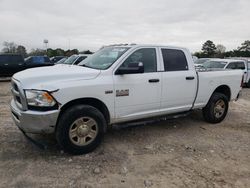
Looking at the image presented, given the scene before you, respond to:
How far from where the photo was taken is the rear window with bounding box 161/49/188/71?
5.31m

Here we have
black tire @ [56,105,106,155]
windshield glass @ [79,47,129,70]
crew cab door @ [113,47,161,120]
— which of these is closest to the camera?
black tire @ [56,105,106,155]

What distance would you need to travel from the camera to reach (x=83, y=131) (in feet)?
13.9

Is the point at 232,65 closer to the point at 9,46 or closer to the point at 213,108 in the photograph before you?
the point at 213,108

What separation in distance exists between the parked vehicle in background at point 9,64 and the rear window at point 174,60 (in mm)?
13316

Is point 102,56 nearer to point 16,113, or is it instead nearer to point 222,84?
point 16,113

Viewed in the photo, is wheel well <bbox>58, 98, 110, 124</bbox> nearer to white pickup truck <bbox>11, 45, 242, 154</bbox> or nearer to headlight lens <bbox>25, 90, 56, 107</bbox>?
white pickup truck <bbox>11, 45, 242, 154</bbox>

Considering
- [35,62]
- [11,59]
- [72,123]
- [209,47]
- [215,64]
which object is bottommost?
[72,123]

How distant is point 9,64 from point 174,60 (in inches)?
532

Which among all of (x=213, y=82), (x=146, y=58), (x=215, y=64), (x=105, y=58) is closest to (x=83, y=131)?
(x=105, y=58)

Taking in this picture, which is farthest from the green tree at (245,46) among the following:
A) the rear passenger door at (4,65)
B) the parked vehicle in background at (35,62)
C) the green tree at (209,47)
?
the rear passenger door at (4,65)

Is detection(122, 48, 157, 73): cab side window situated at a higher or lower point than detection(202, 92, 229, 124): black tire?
higher

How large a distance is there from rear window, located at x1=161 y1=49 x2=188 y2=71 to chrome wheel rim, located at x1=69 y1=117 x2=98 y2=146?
201cm

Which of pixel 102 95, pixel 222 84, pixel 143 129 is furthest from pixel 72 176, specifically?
pixel 222 84

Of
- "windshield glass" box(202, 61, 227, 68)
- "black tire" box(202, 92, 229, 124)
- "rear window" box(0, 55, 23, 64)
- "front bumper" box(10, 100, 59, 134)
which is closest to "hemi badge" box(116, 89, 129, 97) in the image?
"front bumper" box(10, 100, 59, 134)
